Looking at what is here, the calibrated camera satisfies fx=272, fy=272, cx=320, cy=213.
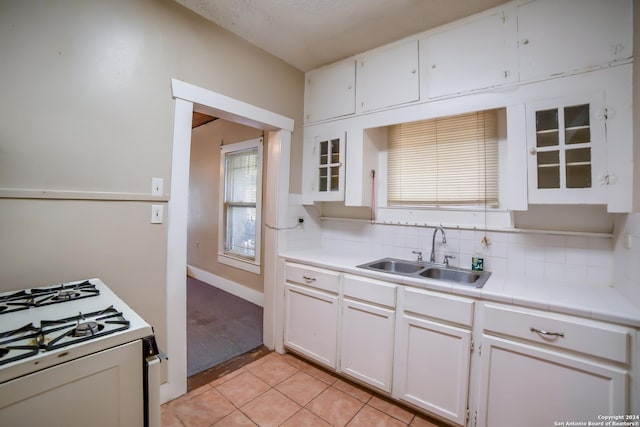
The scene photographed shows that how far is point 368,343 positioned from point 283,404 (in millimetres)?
690

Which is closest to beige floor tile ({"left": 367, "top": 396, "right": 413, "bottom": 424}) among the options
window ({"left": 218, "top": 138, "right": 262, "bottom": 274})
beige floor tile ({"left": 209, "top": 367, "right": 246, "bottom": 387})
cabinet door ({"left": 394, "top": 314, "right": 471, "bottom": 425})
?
cabinet door ({"left": 394, "top": 314, "right": 471, "bottom": 425})

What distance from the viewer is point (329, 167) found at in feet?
8.26

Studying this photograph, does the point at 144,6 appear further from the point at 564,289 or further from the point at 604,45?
the point at 564,289

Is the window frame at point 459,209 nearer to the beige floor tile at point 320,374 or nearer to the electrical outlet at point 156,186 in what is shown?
the beige floor tile at point 320,374

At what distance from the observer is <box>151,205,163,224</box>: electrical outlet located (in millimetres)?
1734

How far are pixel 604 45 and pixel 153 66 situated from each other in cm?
262

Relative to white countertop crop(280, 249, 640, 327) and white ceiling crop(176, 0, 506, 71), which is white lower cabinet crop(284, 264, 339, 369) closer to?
white countertop crop(280, 249, 640, 327)

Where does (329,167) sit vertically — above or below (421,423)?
above

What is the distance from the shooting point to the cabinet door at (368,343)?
1.79 metres

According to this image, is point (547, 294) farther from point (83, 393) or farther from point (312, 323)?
point (83, 393)

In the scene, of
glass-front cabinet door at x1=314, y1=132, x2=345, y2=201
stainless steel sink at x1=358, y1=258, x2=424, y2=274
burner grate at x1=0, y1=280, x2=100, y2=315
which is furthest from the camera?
glass-front cabinet door at x1=314, y1=132, x2=345, y2=201

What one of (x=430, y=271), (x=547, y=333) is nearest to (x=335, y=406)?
(x=430, y=271)

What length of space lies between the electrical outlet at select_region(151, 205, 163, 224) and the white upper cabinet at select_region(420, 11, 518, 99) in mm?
2035

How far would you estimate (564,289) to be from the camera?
1541 mm
